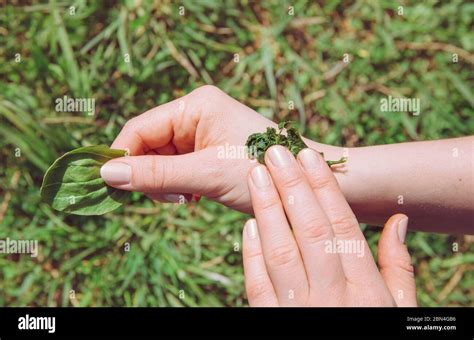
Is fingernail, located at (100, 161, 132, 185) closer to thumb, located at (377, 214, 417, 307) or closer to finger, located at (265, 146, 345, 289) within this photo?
finger, located at (265, 146, 345, 289)

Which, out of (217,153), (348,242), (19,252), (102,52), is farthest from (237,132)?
(19,252)

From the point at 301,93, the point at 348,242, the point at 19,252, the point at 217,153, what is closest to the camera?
the point at 348,242

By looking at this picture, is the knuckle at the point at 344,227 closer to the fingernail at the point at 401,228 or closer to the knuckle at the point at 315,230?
the knuckle at the point at 315,230

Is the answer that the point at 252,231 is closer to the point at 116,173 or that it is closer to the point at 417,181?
the point at 116,173

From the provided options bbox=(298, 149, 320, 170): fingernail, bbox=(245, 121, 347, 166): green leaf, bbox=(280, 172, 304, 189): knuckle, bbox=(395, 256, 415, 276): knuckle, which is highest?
bbox=(245, 121, 347, 166): green leaf

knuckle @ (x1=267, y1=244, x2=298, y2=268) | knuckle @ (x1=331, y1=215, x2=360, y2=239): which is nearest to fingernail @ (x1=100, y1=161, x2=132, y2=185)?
knuckle @ (x1=267, y1=244, x2=298, y2=268)

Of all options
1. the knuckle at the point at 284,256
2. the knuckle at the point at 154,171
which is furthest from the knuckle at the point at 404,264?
the knuckle at the point at 154,171

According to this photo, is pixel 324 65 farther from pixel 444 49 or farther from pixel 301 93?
pixel 444 49
